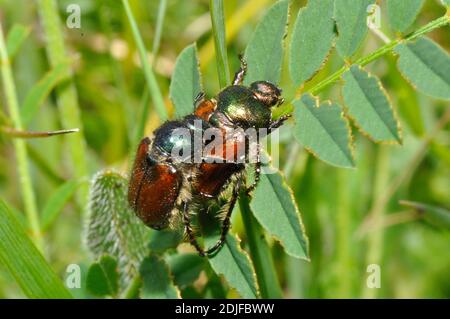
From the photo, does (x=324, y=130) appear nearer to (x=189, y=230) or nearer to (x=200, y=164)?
(x=200, y=164)

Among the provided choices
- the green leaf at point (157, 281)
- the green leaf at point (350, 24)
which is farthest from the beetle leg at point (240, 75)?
the green leaf at point (157, 281)

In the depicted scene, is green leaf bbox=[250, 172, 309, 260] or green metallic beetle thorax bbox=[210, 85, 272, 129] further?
green metallic beetle thorax bbox=[210, 85, 272, 129]

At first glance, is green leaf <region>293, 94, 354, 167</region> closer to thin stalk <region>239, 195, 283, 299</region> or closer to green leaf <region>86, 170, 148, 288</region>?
thin stalk <region>239, 195, 283, 299</region>

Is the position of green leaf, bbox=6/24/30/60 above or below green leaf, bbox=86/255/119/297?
above

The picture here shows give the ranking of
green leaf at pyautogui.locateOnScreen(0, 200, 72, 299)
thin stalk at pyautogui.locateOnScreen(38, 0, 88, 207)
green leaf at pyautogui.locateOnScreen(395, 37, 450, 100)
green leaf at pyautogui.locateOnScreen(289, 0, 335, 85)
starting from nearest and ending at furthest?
green leaf at pyautogui.locateOnScreen(395, 37, 450, 100) < green leaf at pyautogui.locateOnScreen(289, 0, 335, 85) < green leaf at pyautogui.locateOnScreen(0, 200, 72, 299) < thin stalk at pyautogui.locateOnScreen(38, 0, 88, 207)

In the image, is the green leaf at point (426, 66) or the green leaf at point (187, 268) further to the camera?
the green leaf at point (187, 268)

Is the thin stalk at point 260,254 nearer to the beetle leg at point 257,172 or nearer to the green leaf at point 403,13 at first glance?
the beetle leg at point 257,172

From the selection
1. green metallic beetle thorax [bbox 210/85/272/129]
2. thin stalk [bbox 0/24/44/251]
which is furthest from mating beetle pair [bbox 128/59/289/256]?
thin stalk [bbox 0/24/44/251]

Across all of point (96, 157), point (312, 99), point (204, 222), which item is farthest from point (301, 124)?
point (96, 157)
